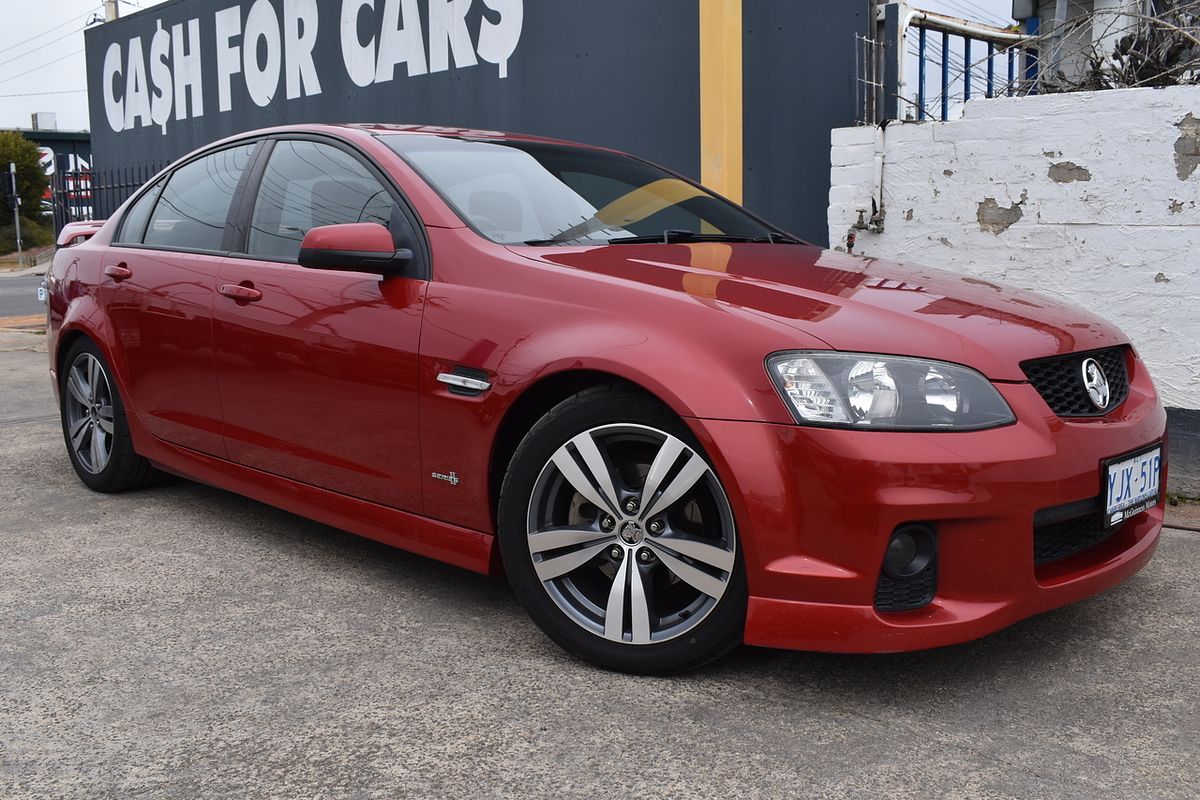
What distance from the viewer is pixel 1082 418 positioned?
2.78m

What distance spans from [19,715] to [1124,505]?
2.69 m

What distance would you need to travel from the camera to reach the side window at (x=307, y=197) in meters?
3.56

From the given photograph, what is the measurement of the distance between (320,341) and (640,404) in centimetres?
121

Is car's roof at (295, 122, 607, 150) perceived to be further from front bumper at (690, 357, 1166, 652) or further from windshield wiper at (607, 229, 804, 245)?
front bumper at (690, 357, 1166, 652)

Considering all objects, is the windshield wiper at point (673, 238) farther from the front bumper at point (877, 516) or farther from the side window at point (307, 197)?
the front bumper at point (877, 516)

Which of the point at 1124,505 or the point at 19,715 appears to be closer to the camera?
the point at 19,715

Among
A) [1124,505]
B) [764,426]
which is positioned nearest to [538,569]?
[764,426]

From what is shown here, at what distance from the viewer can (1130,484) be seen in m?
2.88

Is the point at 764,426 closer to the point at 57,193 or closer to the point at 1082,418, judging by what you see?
the point at 1082,418

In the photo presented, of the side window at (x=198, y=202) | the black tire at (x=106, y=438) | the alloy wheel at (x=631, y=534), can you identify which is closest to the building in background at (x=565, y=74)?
the side window at (x=198, y=202)

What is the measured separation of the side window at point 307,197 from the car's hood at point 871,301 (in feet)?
2.26

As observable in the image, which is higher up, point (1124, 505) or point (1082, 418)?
point (1082, 418)

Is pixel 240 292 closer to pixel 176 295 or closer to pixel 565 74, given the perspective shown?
pixel 176 295

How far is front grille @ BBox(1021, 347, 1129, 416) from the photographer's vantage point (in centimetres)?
273
